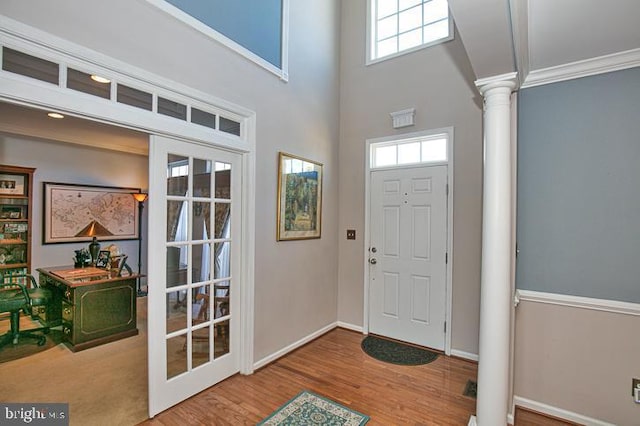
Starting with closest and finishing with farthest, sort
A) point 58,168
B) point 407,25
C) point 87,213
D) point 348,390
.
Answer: point 348,390 → point 407,25 → point 58,168 → point 87,213

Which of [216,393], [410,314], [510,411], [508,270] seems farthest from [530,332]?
[216,393]

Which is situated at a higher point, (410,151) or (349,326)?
(410,151)

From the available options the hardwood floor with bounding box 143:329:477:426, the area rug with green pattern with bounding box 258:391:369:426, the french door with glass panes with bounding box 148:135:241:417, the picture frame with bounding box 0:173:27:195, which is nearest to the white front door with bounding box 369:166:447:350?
the hardwood floor with bounding box 143:329:477:426

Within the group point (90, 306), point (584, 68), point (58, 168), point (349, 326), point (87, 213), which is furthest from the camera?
point (87, 213)

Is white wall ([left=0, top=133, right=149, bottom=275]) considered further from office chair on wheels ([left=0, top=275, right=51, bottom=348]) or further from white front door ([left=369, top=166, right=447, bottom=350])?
white front door ([left=369, top=166, right=447, bottom=350])

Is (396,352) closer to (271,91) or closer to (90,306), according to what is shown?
(271,91)

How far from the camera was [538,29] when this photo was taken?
187cm

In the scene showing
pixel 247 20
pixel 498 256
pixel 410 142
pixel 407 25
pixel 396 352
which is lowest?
pixel 396 352

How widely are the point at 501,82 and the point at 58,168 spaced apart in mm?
5670

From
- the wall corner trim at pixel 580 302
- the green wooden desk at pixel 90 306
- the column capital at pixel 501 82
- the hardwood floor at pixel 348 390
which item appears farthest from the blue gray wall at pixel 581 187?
the green wooden desk at pixel 90 306

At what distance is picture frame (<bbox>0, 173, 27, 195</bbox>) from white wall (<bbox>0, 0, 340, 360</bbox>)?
3.69 metres

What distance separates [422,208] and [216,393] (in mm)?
2759

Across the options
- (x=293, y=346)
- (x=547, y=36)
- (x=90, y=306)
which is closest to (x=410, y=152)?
(x=547, y=36)

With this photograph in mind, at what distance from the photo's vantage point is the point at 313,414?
231cm
